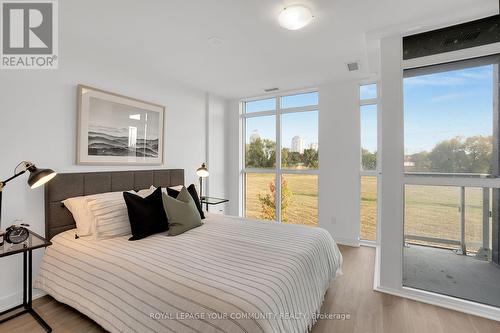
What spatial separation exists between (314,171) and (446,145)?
6.81ft

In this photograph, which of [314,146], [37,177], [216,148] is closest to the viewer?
[37,177]

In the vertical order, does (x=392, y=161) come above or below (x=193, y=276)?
above

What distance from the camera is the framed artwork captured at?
2.60 m

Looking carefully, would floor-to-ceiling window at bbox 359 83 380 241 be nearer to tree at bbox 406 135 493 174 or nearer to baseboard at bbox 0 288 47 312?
tree at bbox 406 135 493 174

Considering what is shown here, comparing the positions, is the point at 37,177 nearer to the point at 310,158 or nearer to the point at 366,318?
the point at 366,318

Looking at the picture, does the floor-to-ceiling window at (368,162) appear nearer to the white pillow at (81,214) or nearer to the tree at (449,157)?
the tree at (449,157)

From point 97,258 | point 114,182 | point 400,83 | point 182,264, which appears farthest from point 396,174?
point 114,182

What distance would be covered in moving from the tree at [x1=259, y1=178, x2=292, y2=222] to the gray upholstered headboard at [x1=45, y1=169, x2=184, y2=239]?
2.31 metres

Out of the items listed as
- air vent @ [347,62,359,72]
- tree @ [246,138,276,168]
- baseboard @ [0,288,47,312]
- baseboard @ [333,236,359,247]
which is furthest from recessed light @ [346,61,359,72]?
baseboard @ [0,288,47,312]

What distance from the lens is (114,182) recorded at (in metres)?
2.80

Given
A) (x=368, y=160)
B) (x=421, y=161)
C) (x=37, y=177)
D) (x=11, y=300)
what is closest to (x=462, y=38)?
(x=421, y=161)

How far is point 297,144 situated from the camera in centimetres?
438

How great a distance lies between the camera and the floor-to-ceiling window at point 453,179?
2100 millimetres

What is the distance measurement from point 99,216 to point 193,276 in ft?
4.38
